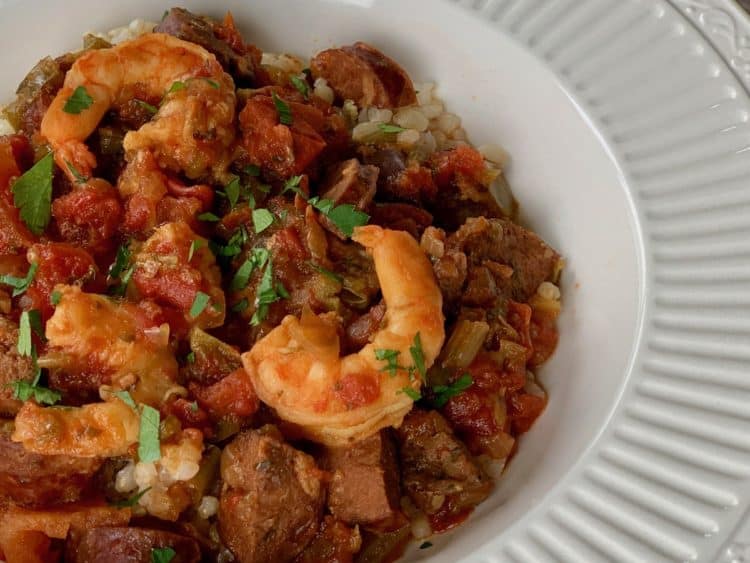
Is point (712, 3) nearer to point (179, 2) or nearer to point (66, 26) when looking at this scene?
point (179, 2)

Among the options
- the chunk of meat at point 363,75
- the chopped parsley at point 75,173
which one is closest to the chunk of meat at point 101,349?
the chopped parsley at point 75,173

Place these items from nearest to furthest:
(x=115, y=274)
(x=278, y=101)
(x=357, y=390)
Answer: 1. (x=357, y=390)
2. (x=115, y=274)
3. (x=278, y=101)

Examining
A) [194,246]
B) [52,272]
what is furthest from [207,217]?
[52,272]

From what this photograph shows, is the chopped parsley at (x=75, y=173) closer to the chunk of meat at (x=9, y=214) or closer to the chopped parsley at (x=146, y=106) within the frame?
the chunk of meat at (x=9, y=214)

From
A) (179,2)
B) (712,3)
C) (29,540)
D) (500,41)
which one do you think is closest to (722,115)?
(712,3)

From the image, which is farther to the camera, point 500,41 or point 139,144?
point 500,41

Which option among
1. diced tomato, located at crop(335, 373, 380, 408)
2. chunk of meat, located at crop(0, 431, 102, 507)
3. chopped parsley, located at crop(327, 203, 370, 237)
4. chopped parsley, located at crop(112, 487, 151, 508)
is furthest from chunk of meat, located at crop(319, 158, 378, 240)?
chunk of meat, located at crop(0, 431, 102, 507)
